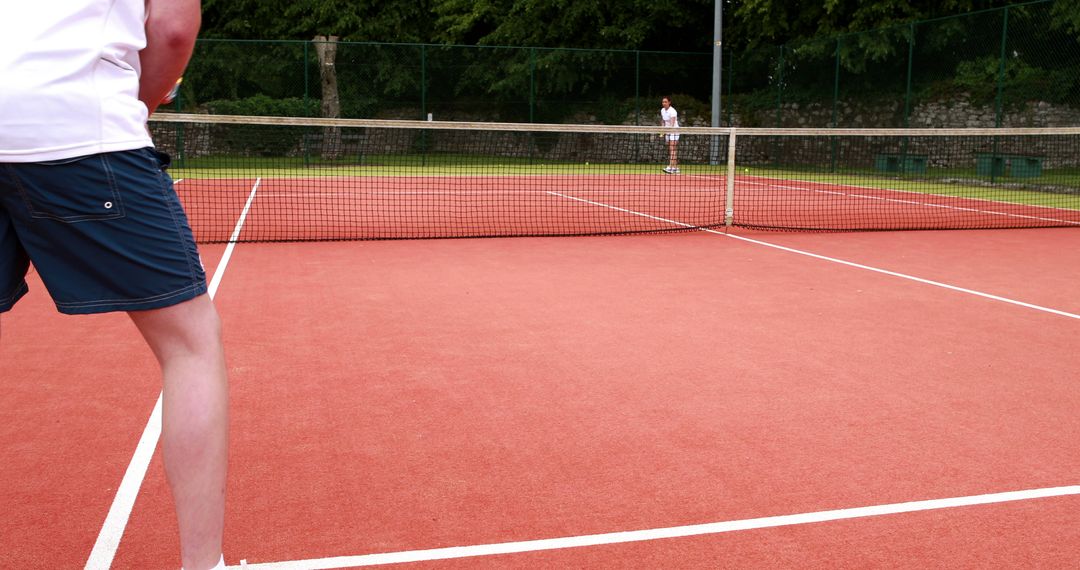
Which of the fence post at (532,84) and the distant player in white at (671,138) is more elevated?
the fence post at (532,84)

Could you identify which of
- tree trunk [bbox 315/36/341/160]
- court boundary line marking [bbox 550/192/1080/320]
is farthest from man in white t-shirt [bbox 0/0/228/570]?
tree trunk [bbox 315/36/341/160]

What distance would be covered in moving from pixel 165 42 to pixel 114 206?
354 millimetres

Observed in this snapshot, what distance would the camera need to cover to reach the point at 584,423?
137 inches

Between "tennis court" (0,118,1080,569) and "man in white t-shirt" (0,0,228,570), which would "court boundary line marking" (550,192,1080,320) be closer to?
"tennis court" (0,118,1080,569)

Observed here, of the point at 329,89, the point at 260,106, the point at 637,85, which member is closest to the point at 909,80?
the point at 637,85

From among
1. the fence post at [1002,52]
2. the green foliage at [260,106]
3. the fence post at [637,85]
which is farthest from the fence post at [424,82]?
the fence post at [1002,52]

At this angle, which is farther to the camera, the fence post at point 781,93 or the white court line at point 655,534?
the fence post at point 781,93

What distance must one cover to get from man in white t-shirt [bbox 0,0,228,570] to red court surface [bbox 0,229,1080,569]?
648 mm

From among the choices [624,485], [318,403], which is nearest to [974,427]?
[624,485]

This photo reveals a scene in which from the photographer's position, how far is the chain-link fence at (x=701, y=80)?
16844mm

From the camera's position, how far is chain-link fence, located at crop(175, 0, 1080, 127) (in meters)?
16.8

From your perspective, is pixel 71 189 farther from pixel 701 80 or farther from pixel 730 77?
pixel 701 80

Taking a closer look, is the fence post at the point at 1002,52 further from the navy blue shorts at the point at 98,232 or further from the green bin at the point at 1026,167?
the navy blue shorts at the point at 98,232

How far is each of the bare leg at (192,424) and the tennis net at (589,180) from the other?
687cm
